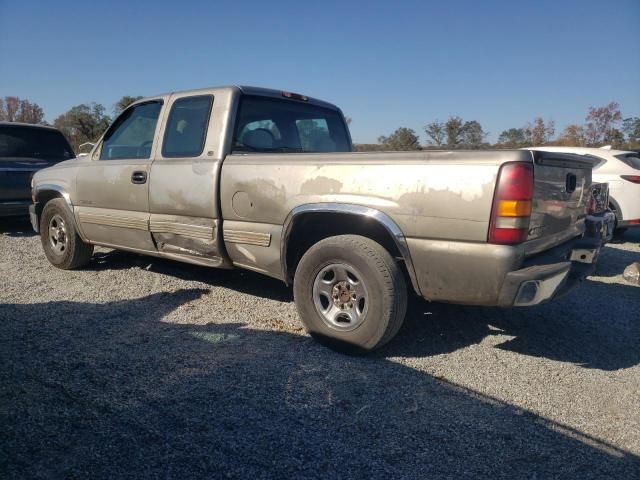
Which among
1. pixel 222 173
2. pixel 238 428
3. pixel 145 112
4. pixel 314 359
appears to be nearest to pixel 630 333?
pixel 314 359

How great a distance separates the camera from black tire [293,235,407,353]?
3.07 meters

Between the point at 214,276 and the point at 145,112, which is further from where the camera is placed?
the point at 214,276

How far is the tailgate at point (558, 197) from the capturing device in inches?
113

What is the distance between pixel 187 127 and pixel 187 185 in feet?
2.00

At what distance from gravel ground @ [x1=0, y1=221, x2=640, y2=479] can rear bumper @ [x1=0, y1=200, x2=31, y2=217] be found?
3.75 meters

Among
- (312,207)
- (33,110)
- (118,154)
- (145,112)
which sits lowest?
(312,207)

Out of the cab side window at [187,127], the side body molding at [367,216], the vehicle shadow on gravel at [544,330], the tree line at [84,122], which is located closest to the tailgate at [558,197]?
the side body molding at [367,216]

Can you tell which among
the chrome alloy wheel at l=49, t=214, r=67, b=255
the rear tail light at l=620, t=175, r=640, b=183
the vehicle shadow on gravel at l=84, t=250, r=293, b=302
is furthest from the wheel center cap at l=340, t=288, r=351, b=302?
the rear tail light at l=620, t=175, r=640, b=183

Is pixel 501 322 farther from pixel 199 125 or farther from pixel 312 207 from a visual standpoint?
pixel 199 125

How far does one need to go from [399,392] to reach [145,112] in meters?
3.67

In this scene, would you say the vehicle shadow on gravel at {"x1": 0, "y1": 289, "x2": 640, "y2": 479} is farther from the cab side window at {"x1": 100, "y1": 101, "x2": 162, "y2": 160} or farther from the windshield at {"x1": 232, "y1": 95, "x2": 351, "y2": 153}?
the cab side window at {"x1": 100, "y1": 101, "x2": 162, "y2": 160}

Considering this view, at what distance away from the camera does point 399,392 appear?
2.83m

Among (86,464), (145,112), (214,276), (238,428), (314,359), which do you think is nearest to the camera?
(86,464)

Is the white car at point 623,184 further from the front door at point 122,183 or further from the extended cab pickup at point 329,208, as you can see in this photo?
the front door at point 122,183
